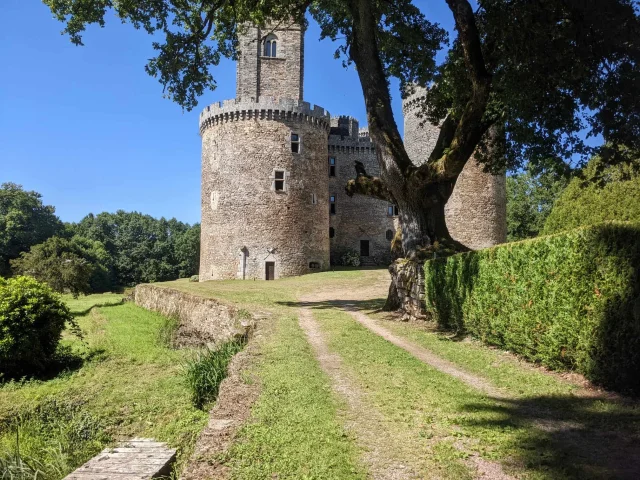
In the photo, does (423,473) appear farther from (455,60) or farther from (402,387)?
(455,60)

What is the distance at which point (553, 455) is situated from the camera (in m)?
3.85

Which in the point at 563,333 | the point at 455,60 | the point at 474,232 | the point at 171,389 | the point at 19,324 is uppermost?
the point at 455,60

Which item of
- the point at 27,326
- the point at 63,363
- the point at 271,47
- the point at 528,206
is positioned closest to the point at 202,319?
the point at 63,363

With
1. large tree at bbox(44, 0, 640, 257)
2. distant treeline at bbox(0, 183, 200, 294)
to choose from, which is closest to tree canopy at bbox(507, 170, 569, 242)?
large tree at bbox(44, 0, 640, 257)

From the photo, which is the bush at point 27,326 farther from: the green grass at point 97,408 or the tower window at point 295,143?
the tower window at point 295,143

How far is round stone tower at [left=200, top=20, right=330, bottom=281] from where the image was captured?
1143 inches

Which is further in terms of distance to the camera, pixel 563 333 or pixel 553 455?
pixel 563 333

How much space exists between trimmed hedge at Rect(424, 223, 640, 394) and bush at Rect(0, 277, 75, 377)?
10776 millimetres

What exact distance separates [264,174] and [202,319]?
16145mm

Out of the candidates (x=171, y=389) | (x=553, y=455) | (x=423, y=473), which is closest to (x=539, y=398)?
(x=553, y=455)

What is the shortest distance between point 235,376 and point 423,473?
3.58m

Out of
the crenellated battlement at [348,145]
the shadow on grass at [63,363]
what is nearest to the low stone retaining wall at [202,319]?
the shadow on grass at [63,363]

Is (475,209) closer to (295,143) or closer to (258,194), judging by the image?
(295,143)

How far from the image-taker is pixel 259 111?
95.7 feet
